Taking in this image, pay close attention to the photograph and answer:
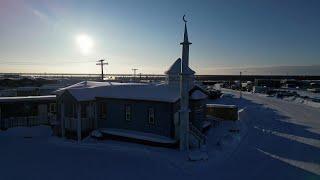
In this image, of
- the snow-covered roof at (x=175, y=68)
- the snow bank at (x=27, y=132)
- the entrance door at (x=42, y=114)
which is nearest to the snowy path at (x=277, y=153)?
the snow-covered roof at (x=175, y=68)

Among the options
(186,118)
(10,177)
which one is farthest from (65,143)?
(186,118)

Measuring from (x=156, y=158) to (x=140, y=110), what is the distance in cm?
507

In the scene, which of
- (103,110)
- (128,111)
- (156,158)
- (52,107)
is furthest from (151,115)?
(52,107)

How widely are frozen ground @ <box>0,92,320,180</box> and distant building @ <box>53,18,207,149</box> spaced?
1.26 meters

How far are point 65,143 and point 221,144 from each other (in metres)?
10.4

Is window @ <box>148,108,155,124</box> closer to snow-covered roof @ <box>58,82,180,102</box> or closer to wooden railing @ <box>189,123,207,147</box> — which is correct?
snow-covered roof @ <box>58,82,180,102</box>

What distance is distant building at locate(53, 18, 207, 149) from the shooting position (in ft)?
69.8

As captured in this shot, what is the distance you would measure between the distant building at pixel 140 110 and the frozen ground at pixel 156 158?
126 centimetres

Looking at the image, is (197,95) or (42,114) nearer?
(197,95)

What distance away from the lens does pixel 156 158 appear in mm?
18781

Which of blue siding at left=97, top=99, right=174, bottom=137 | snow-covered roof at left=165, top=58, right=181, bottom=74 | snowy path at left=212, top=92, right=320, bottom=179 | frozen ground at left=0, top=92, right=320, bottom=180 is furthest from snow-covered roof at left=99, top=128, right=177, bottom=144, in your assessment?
snow-covered roof at left=165, top=58, right=181, bottom=74

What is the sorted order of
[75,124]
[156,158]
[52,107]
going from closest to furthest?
[156,158], [75,124], [52,107]

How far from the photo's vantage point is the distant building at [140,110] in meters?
21.3

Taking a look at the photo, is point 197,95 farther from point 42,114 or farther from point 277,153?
point 42,114
